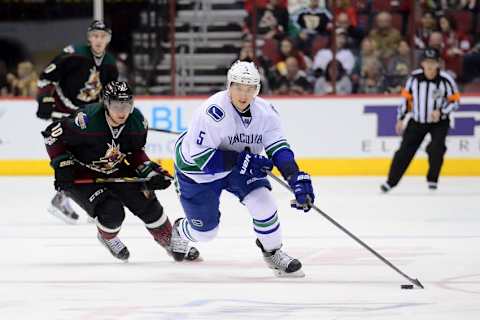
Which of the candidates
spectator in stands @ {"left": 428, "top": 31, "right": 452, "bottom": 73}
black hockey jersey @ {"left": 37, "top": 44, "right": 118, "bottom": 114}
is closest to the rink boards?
spectator in stands @ {"left": 428, "top": 31, "right": 452, "bottom": 73}

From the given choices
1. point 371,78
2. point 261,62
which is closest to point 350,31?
point 371,78

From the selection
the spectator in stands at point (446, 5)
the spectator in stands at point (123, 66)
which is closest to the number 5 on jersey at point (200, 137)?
the spectator in stands at point (446, 5)

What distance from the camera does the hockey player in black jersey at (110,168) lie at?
5750 mm

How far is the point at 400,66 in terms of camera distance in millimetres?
11039

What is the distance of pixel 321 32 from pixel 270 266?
5.97 meters

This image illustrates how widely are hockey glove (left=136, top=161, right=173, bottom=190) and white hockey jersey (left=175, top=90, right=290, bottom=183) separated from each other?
0.47 m

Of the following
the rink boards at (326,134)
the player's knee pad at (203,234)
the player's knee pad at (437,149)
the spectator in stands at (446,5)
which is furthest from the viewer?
the spectator in stands at (446,5)

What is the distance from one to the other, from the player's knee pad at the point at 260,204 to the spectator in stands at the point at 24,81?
6255 mm

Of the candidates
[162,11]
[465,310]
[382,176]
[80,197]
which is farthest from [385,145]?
[465,310]

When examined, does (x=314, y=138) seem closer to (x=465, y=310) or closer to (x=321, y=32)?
(x=321, y=32)

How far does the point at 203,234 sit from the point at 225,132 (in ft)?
2.04

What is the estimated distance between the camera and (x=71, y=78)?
303 inches

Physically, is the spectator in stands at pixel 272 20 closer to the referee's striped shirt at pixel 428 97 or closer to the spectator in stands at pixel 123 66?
the spectator in stands at pixel 123 66

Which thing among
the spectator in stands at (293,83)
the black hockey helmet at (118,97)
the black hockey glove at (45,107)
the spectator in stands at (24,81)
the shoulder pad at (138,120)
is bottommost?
the spectator in stands at (24,81)
